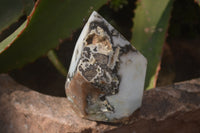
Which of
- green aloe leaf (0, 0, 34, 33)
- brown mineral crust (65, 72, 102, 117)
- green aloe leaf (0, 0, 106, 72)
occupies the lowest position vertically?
brown mineral crust (65, 72, 102, 117)

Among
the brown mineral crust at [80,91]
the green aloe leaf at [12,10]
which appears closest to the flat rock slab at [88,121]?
the brown mineral crust at [80,91]

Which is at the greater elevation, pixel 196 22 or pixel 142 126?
pixel 142 126

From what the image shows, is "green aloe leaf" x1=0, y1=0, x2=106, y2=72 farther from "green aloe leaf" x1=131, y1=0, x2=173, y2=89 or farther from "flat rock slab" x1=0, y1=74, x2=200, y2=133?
"green aloe leaf" x1=131, y1=0, x2=173, y2=89

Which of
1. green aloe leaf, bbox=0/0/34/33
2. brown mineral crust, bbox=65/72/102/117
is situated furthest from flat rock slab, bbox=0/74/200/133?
green aloe leaf, bbox=0/0/34/33

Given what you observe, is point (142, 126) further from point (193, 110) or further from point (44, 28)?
point (44, 28)

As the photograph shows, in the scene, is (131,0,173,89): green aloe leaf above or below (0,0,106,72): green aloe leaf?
below

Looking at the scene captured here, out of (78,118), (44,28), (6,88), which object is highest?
(44,28)

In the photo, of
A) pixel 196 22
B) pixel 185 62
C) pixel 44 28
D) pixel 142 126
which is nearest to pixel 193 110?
pixel 142 126
